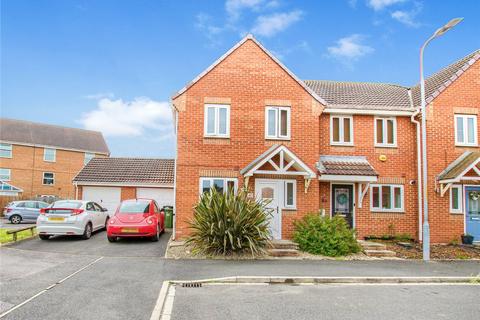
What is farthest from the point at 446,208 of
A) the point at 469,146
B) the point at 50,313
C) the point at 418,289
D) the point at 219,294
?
the point at 50,313

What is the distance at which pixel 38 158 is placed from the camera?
126 feet

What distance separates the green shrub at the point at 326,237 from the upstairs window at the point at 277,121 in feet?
11.6

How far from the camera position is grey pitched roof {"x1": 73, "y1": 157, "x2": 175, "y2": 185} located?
71.8 ft

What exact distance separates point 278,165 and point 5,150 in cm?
3271

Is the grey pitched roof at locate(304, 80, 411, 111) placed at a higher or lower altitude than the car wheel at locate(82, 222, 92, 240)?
higher

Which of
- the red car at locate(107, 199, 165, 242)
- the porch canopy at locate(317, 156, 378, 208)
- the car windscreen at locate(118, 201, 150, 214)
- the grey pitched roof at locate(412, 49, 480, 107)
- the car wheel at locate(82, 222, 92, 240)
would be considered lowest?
the car wheel at locate(82, 222, 92, 240)

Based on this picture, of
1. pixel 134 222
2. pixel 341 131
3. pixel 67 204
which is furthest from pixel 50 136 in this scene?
pixel 341 131

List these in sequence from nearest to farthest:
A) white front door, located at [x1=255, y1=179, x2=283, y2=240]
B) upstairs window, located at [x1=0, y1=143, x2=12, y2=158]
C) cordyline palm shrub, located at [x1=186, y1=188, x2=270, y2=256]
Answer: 1. cordyline palm shrub, located at [x1=186, y1=188, x2=270, y2=256]
2. white front door, located at [x1=255, y1=179, x2=283, y2=240]
3. upstairs window, located at [x1=0, y1=143, x2=12, y2=158]

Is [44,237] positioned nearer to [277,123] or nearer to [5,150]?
[277,123]

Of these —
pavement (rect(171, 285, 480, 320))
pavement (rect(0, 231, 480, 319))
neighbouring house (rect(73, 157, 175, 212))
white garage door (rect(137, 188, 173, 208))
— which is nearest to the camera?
pavement (rect(171, 285, 480, 320))

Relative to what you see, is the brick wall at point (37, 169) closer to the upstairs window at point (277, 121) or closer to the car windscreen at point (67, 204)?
the car windscreen at point (67, 204)

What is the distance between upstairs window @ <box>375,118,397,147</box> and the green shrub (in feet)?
15.3

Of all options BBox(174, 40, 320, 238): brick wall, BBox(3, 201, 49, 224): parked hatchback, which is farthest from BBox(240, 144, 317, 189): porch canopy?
BBox(3, 201, 49, 224): parked hatchback

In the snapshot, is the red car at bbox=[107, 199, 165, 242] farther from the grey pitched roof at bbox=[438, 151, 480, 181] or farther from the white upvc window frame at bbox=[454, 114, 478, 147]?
the white upvc window frame at bbox=[454, 114, 478, 147]
